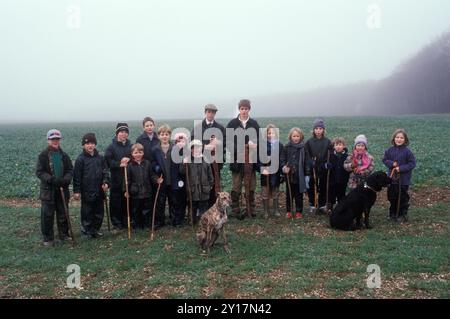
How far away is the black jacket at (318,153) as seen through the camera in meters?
10.3

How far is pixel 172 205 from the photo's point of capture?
10117 millimetres

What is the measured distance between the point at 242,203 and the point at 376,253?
499cm

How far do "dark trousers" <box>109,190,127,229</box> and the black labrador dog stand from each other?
5168mm

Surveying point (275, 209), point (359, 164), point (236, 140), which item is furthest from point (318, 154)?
point (236, 140)

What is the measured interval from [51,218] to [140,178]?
7.20ft

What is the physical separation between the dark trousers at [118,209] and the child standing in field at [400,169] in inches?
262

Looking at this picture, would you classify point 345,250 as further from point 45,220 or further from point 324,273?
point 45,220

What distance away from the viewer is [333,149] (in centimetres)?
1037

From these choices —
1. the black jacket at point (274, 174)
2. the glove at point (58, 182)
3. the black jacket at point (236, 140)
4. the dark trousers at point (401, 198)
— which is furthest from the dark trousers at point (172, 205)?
the dark trousers at point (401, 198)

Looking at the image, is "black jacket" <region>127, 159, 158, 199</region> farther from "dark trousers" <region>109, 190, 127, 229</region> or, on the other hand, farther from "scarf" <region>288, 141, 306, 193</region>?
"scarf" <region>288, 141, 306, 193</region>

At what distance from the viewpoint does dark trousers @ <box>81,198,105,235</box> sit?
9.45m

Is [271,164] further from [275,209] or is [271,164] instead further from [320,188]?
[320,188]

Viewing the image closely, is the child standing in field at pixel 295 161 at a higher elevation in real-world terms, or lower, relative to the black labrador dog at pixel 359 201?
higher

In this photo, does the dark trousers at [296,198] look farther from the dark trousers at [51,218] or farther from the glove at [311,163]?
the dark trousers at [51,218]
